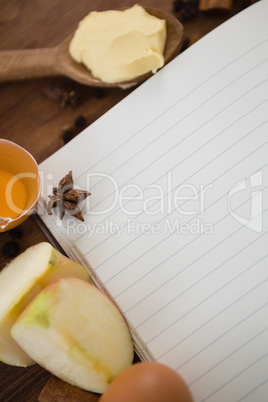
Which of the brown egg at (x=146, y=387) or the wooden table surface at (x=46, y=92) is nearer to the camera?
the brown egg at (x=146, y=387)

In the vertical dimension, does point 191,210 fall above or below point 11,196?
below

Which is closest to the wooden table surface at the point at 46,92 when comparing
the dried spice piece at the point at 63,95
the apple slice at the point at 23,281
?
the dried spice piece at the point at 63,95

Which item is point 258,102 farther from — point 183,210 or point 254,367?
point 254,367

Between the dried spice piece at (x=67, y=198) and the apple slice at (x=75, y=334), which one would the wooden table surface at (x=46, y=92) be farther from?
the apple slice at (x=75, y=334)

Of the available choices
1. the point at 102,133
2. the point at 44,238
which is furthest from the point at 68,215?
the point at 102,133

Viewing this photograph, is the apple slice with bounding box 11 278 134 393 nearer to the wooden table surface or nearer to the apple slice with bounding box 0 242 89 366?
the apple slice with bounding box 0 242 89 366

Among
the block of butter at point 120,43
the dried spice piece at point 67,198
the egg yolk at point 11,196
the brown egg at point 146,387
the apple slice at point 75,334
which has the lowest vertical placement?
the brown egg at point 146,387

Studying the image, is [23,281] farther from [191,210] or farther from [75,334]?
[191,210]

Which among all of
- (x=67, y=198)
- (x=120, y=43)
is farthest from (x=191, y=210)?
(x=120, y=43)
